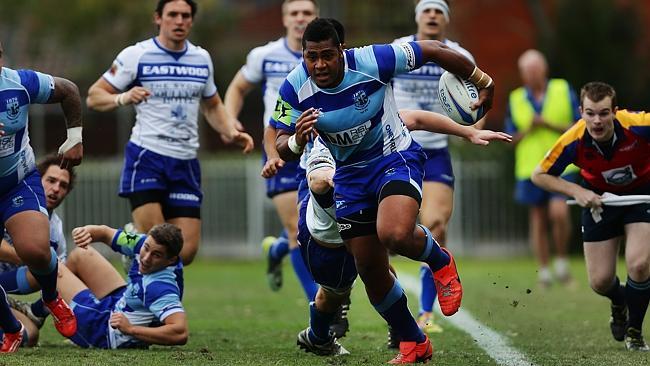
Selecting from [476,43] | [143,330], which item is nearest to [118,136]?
[476,43]

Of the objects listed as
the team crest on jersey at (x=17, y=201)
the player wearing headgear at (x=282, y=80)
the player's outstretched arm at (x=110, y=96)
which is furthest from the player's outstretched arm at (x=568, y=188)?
the team crest on jersey at (x=17, y=201)

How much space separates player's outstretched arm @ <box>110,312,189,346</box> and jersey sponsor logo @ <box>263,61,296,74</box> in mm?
3180

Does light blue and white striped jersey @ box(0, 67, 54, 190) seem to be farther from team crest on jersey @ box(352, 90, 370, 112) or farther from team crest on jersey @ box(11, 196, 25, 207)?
team crest on jersey @ box(352, 90, 370, 112)

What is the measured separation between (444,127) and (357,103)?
816 mm

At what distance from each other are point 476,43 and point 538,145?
14.9m

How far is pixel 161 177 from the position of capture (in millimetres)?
10000

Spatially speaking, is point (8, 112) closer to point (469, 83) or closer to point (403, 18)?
point (469, 83)

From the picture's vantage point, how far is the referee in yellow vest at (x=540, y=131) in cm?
1522

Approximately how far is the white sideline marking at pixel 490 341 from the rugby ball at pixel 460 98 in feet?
5.02

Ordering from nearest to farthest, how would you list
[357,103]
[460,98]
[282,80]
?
[357,103] → [460,98] → [282,80]

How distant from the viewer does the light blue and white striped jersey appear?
25.8ft

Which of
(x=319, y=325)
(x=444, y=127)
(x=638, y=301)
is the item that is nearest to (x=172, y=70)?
(x=319, y=325)

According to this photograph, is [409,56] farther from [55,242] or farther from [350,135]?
[55,242]

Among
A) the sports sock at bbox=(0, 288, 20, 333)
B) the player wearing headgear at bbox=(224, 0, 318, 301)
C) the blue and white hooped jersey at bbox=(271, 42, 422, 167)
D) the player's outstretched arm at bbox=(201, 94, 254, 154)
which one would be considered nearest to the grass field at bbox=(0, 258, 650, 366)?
the sports sock at bbox=(0, 288, 20, 333)
